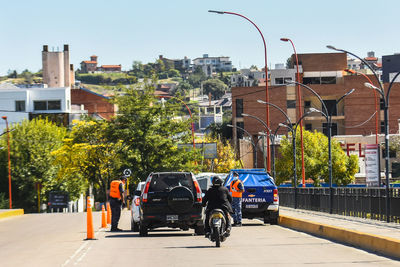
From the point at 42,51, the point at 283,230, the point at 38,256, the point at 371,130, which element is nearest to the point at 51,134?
the point at 42,51

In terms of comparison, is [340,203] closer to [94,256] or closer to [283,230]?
[283,230]

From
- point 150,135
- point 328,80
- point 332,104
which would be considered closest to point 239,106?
point 332,104

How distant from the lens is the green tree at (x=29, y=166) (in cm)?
8131

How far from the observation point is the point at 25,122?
8838 centimetres

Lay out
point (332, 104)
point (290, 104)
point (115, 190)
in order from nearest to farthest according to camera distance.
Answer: point (115, 190)
point (332, 104)
point (290, 104)

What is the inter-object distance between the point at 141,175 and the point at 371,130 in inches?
2447

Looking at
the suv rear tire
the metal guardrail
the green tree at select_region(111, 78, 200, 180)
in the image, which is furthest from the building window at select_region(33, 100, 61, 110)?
the suv rear tire

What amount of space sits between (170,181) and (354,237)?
264 inches

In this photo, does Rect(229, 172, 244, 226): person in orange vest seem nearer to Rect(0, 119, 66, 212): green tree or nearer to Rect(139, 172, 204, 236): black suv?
Rect(139, 172, 204, 236): black suv

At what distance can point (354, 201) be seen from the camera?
2920 cm

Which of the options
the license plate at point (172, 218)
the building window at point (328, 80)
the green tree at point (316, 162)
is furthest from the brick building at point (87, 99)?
the license plate at point (172, 218)

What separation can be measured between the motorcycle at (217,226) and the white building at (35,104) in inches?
3256

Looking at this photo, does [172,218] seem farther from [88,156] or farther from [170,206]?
[88,156]

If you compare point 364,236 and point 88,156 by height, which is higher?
point 88,156
